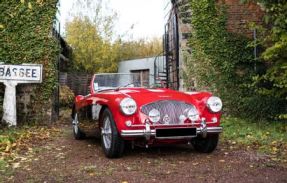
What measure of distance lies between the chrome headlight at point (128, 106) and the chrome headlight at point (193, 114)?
2.53 feet

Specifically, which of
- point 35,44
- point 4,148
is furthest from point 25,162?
point 35,44

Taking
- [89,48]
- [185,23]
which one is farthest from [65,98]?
[89,48]

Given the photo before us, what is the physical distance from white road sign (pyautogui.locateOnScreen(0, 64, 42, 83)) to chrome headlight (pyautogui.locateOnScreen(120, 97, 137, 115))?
15.6 ft

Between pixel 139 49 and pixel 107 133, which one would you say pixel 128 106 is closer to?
pixel 107 133

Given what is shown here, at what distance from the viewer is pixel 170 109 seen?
5.73 m

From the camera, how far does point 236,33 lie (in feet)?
37.3

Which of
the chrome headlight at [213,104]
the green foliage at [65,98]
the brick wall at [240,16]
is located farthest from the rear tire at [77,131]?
the green foliage at [65,98]

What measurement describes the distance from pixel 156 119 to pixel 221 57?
6041mm

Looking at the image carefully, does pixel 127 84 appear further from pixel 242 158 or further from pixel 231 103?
pixel 231 103

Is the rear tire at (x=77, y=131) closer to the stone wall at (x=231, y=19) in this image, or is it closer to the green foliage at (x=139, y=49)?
the stone wall at (x=231, y=19)

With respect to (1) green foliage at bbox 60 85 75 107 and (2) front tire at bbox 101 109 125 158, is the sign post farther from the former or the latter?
(1) green foliage at bbox 60 85 75 107

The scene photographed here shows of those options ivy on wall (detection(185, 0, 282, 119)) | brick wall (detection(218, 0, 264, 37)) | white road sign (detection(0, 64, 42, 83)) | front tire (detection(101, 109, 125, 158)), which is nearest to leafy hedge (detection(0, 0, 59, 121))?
white road sign (detection(0, 64, 42, 83))

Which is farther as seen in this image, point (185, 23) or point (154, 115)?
point (185, 23)

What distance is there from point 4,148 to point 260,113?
6.13 m
